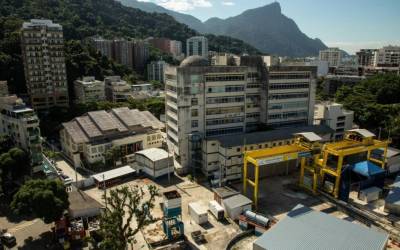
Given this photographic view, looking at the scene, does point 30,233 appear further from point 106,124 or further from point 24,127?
point 106,124

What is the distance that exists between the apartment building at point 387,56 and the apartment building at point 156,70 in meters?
117

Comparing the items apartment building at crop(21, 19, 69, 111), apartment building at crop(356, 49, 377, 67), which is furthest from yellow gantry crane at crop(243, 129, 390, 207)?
apartment building at crop(356, 49, 377, 67)

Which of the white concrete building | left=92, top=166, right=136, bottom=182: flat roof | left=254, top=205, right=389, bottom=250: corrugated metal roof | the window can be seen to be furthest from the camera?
the window

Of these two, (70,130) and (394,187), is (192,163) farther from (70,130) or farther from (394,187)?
(394,187)

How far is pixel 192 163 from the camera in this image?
175ft

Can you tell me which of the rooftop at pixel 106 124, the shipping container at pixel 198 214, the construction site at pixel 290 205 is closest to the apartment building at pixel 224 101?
the construction site at pixel 290 205

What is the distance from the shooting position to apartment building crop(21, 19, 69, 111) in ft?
274

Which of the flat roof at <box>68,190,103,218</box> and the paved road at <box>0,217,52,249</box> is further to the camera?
the flat roof at <box>68,190,103,218</box>

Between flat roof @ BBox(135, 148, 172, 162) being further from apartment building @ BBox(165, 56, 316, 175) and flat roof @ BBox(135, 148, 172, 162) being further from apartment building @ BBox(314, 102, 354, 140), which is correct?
apartment building @ BBox(314, 102, 354, 140)

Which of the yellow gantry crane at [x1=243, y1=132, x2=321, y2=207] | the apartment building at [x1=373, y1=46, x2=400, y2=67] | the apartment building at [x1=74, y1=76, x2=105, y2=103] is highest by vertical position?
the apartment building at [x1=373, y1=46, x2=400, y2=67]

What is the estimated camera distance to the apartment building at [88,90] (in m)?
96.6

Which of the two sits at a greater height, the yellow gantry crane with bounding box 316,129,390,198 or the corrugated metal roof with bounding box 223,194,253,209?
the yellow gantry crane with bounding box 316,129,390,198

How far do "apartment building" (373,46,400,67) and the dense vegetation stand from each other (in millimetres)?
79241

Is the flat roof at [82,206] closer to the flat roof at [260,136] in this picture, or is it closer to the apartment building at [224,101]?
the apartment building at [224,101]
